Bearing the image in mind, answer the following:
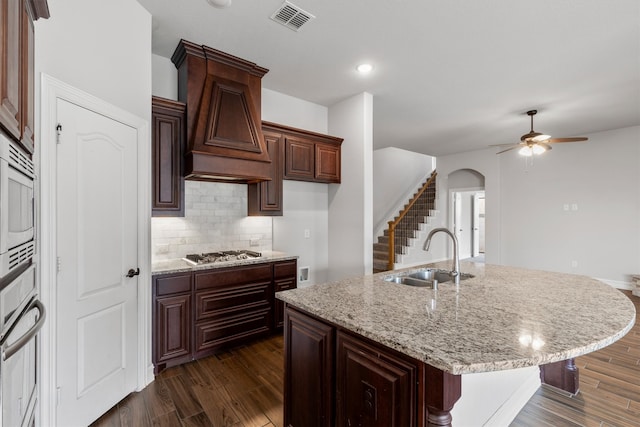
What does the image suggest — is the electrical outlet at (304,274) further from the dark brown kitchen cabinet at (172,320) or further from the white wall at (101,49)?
the white wall at (101,49)

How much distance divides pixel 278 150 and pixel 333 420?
2.71 m

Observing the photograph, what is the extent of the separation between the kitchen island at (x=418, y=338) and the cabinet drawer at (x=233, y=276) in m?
1.30

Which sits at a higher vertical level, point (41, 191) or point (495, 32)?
point (495, 32)

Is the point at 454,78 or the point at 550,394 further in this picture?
the point at 454,78

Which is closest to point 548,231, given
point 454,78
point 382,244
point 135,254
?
point 382,244

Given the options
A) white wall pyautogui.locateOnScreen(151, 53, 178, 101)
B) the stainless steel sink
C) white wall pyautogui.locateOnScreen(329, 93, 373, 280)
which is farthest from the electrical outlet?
white wall pyautogui.locateOnScreen(151, 53, 178, 101)

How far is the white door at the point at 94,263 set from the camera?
69.4 inches

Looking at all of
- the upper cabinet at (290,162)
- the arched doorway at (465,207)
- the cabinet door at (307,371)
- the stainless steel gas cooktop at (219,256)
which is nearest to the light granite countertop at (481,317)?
the cabinet door at (307,371)

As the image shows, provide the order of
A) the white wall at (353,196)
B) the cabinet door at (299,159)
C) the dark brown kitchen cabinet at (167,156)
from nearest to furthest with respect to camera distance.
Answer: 1. the dark brown kitchen cabinet at (167,156)
2. the cabinet door at (299,159)
3. the white wall at (353,196)

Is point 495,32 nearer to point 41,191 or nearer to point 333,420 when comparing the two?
point 333,420

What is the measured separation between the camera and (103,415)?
6.56 feet

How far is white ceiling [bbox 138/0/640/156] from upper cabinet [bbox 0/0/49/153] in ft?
3.42

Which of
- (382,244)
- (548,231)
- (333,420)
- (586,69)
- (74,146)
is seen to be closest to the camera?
(333,420)

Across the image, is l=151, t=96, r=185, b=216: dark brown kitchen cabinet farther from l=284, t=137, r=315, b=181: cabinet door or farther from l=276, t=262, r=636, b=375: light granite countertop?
l=276, t=262, r=636, b=375: light granite countertop
